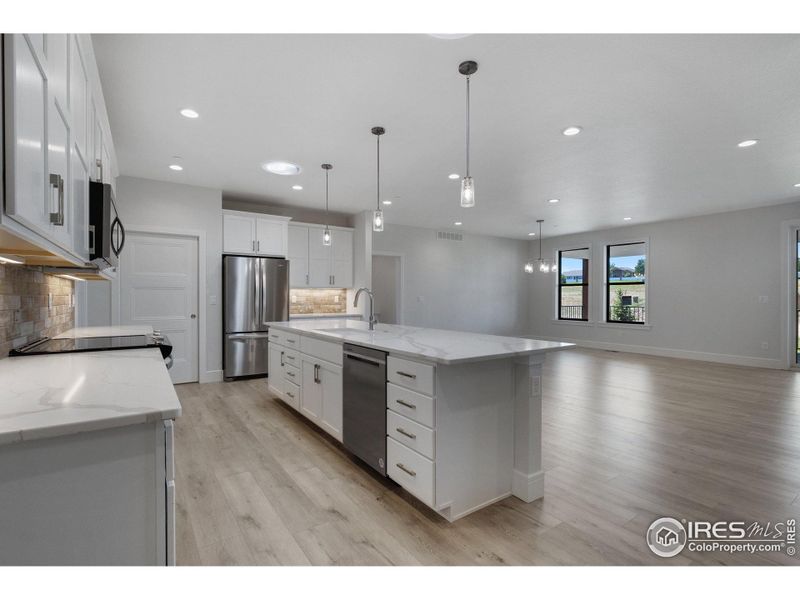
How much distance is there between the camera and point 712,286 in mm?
6770

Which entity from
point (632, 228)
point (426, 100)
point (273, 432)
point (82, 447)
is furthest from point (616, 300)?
point (82, 447)

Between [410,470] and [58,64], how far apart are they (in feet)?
7.68

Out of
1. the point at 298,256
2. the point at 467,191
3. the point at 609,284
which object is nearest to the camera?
the point at 467,191

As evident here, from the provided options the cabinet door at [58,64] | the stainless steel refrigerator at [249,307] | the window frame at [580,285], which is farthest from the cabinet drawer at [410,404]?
the window frame at [580,285]

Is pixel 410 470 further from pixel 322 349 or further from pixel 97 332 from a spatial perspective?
pixel 97 332

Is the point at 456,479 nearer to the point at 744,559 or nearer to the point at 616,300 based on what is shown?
the point at 744,559

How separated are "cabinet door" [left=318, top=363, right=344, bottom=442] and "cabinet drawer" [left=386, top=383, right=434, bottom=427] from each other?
26.3 inches

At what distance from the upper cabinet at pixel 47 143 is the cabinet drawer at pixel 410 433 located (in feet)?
5.59

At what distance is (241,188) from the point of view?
516 centimetres

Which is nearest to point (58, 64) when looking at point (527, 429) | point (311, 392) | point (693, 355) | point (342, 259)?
point (311, 392)

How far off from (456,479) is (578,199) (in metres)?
5.06

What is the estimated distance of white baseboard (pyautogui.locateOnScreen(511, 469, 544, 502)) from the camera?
2174 mm

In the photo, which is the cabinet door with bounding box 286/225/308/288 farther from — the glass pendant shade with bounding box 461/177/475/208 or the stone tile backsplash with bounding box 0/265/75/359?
the glass pendant shade with bounding box 461/177/475/208

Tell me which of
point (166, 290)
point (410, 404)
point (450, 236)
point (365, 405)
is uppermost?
point (450, 236)
